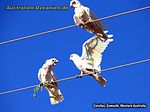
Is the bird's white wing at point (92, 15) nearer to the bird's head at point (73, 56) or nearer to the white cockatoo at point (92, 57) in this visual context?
the white cockatoo at point (92, 57)

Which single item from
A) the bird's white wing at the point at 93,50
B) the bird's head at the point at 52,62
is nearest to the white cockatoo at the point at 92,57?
the bird's white wing at the point at 93,50

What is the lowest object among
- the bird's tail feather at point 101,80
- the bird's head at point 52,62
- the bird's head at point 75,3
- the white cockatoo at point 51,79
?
the bird's tail feather at point 101,80

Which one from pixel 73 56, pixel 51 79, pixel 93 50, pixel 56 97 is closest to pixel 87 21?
pixel 93 50

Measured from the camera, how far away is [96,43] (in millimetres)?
4031

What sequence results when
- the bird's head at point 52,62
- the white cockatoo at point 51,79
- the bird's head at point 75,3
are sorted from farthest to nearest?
the bird's head at point 52,62 < the white cockatoo at point 51,79 < the bird's head at point 75,3

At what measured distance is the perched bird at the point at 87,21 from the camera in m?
3.68

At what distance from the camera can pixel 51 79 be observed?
4.16m

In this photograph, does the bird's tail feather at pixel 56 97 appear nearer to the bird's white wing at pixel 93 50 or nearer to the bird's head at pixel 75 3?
the bird's white wing at pixel 93 50

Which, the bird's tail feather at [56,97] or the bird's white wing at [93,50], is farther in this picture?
the bird's tail feather at [56,97]

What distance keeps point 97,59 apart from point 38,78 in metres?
0.47

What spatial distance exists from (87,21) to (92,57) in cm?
45

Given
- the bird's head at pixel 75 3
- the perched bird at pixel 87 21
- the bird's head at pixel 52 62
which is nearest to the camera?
the perched bird at pixel 87 21

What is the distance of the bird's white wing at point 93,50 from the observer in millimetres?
4035

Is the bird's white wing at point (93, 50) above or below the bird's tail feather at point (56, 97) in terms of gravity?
above
